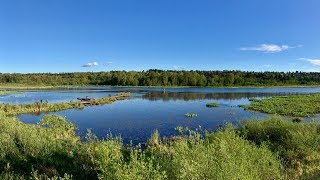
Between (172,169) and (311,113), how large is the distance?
44.0 m

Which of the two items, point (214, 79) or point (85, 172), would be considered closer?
point (85, 172)

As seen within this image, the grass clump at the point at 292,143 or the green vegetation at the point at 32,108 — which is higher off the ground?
the grass clump at the point at 292,143

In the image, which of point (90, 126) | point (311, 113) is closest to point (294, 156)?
point (90, 126)

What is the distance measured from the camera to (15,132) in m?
17.1

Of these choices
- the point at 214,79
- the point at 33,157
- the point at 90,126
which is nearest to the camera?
the point at 33,157

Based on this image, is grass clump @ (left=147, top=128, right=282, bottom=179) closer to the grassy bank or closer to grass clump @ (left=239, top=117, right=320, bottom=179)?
the grassy bank

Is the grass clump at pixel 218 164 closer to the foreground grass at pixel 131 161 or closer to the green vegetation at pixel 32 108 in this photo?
the foreground grass at pixel 131 161

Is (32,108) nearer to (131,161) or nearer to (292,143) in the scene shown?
(292,143)

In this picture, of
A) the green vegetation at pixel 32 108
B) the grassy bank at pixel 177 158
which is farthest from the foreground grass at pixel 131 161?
the green vegetation at pixel 32 108

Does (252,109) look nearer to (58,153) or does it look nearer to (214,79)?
(58,153)

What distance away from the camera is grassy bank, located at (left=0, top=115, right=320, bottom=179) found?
880 cm

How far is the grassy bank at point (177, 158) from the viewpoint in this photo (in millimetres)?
8805

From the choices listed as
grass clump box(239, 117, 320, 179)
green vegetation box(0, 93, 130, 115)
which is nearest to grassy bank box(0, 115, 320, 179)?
grass clump box(239, 117, 320, 179)

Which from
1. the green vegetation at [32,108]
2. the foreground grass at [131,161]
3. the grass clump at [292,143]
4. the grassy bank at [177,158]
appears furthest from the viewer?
the green vegetation at [32,108]
